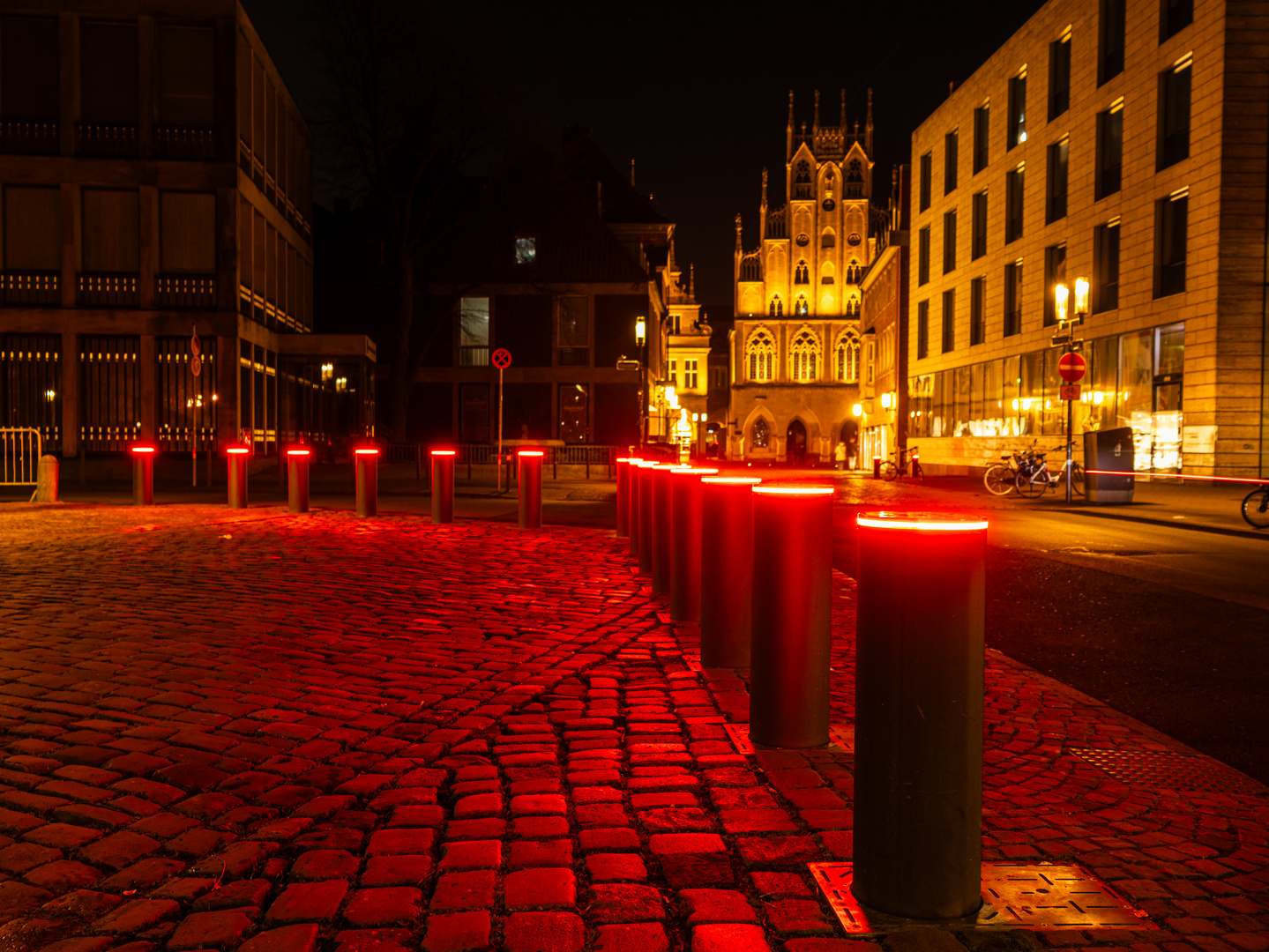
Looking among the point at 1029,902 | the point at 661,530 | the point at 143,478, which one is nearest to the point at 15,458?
the point at 143,478

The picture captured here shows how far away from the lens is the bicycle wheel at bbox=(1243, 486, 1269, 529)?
14.3 meters

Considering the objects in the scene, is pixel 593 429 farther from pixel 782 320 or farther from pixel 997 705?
pixel 782 320

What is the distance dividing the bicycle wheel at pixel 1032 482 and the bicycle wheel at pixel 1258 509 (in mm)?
7623

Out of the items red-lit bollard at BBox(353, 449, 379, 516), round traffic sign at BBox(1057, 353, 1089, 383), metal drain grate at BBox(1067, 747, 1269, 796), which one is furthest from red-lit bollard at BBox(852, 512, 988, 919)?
round traffic sign at BBox(1057, 353, 1089, 383)

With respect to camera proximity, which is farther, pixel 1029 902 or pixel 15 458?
pixel 15 458

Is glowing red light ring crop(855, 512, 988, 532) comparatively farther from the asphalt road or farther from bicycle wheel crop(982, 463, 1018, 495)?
bicycle wheel crop(982, 463, 1018, 495)

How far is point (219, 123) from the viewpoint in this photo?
89.2ft

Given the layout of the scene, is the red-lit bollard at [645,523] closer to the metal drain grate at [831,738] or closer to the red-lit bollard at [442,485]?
the metal drain grate at [831,738]

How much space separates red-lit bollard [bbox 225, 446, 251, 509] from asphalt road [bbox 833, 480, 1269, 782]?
10.0 meters

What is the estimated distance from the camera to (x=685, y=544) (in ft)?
19.9

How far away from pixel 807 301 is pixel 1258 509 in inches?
2916

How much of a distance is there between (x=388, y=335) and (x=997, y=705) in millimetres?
40880

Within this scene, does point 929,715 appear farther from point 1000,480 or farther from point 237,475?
point 1000,480

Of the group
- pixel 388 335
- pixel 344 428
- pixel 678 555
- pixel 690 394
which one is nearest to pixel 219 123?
pixel 344 428
